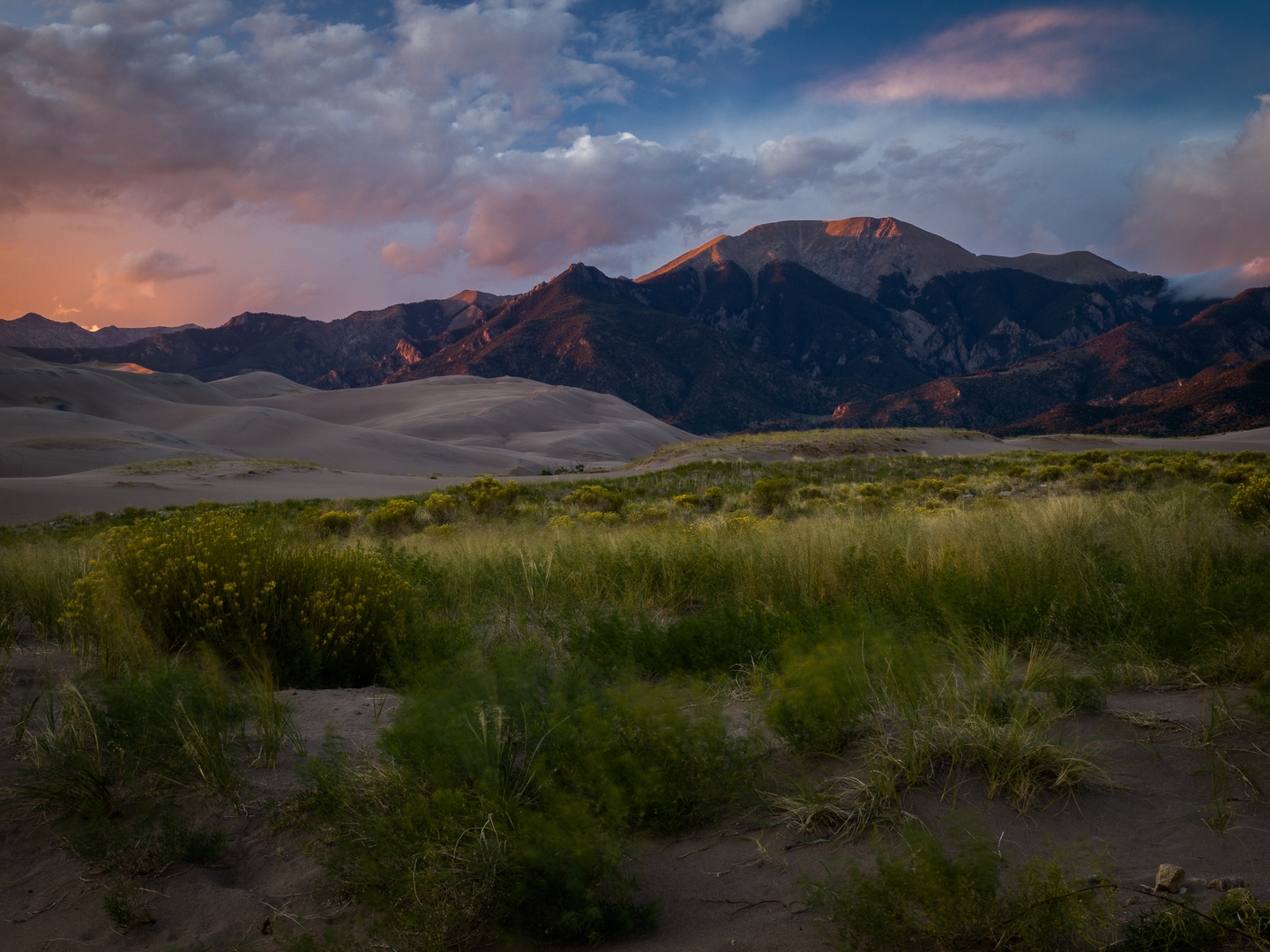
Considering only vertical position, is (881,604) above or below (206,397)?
below

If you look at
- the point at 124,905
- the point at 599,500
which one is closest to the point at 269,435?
the point at 599,500

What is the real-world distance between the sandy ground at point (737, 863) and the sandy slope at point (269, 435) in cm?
2615

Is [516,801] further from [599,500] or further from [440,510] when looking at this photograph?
[599,500]

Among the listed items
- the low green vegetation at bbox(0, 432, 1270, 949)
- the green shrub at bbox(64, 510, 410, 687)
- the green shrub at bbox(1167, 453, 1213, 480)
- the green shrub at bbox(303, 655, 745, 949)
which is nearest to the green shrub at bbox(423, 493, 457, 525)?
the low green vegetation at bbox(0, 432, 1270, 949)

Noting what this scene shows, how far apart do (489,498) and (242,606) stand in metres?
14.3

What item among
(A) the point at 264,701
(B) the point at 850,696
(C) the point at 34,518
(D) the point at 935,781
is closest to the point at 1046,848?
(D) the point at 935,781

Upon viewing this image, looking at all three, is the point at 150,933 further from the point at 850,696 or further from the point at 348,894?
the point at 850,696

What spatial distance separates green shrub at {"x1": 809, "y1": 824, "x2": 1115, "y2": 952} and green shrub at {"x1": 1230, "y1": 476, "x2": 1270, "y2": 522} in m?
8.79

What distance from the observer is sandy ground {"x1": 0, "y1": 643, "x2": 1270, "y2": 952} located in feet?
7.52

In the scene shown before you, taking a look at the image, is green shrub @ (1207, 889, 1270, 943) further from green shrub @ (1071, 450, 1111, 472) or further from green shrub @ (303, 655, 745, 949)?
green shrub @ (1071, 450, 1111, 472)

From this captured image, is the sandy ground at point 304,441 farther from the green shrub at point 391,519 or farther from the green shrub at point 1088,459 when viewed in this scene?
the green shrub at point 1088,459

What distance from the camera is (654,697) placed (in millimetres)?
3074

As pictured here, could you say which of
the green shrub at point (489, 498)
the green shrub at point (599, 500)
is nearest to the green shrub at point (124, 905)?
the green shrub at point (489, 498)

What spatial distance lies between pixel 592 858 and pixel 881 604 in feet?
11.6
